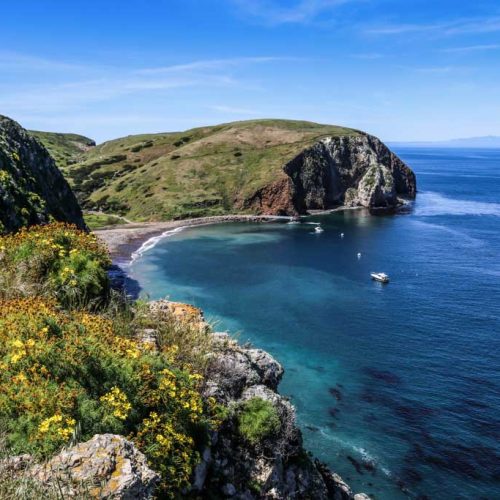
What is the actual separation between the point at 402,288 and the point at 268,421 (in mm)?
71548

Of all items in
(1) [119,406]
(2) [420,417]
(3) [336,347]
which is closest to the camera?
(1) [119,406]

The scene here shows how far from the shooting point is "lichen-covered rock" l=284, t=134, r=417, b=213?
175625mm

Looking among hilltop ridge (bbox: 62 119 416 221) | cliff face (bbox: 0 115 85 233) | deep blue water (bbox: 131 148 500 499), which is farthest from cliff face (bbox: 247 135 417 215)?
cliff face (bbox: 0 115 85 233)

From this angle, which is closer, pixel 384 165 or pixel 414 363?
pixel 414 363

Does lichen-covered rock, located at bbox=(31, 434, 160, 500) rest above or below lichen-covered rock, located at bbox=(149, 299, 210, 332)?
above

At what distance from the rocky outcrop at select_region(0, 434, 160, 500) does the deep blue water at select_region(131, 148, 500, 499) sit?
29.7m

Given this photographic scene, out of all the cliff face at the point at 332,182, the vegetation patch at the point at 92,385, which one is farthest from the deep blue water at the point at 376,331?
the cliff face at the point at 332,182

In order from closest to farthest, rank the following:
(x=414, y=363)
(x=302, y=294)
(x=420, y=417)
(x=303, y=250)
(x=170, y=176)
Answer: (x=420, y=417), (x=414, y=363), (x=302, y=294), (x=303, y=250), (x=170, y=176)

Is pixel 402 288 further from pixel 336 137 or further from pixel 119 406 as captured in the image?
pixel 336 137

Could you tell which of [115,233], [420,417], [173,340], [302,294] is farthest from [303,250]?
[173,340]

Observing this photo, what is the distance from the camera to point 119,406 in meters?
11.6

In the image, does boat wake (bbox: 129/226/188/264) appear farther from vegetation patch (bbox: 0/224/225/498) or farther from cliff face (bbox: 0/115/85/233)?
vegetation patch (bbox: 0/224/225/498)

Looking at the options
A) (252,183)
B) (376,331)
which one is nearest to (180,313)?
(376,331)

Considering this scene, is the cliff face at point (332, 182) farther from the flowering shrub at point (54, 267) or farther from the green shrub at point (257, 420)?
the green shrub at point (257, 420)
